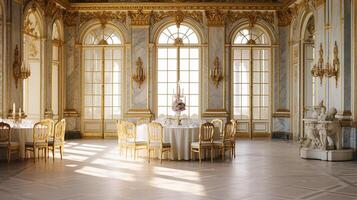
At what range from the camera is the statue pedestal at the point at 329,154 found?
10742mm

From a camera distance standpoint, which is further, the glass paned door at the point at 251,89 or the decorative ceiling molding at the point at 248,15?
the glass paned door at the point at 251,89

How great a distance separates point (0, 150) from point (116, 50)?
7.14 m

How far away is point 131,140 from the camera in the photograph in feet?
35.8

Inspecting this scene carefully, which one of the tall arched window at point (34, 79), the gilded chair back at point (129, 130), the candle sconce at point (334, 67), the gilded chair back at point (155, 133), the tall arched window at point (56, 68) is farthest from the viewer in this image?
the tall arched window at point (56, 68)

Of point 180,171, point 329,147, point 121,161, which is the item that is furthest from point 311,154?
Result: point 121,161

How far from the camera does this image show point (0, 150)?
34.0ft

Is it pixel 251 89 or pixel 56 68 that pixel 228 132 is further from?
pixel 56 68

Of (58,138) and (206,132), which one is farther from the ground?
(206,132)

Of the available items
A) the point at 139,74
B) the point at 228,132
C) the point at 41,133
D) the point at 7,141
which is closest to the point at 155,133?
the point at 228,132

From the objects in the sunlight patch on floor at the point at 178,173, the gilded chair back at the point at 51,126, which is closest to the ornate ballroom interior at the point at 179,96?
the sunlight patch on floor at the point at 178,173

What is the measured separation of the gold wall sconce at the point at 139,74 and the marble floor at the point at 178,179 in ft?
17.7

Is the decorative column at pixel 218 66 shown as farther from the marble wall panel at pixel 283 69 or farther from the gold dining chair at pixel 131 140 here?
the gold dining chair at pixel 131 140

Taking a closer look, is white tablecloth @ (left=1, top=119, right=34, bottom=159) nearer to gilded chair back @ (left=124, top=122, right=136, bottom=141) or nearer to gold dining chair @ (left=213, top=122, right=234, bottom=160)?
gilded chair back @ (left=124, top=122, right=136, bottom=141)

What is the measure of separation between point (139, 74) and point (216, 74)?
8.51ft
